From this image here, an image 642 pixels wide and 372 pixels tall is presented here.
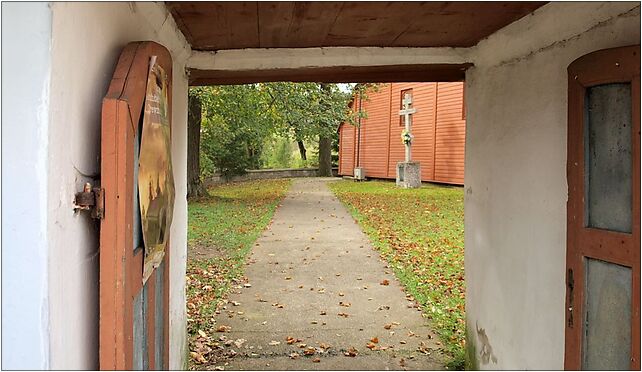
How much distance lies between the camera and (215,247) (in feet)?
33.7

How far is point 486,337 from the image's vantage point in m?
4.30

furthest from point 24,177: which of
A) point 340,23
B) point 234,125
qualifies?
point 234,125

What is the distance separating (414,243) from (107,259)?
30.3 ft

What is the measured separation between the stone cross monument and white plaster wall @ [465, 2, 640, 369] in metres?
18.5

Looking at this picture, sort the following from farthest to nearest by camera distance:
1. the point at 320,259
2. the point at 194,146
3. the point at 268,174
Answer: the point at 268,174, the point at 194,146, the point at 320,259

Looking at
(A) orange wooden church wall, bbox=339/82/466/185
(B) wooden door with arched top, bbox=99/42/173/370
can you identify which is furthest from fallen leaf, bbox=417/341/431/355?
(A) orange wooden church wall, bbox=339/82/466/185

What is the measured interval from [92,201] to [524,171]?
263 centimetres

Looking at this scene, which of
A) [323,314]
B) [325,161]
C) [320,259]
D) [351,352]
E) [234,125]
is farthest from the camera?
[325,161]

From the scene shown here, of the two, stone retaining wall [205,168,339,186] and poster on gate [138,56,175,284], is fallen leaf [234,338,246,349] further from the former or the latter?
stone retaining wall [205,168,339,186]

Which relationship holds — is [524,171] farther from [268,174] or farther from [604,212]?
[268,174]

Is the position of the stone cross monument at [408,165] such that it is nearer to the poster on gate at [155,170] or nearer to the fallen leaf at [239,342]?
the fallen leaf at [239,342]

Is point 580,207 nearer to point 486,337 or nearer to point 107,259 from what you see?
point 486,337

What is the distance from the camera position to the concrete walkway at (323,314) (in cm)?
500

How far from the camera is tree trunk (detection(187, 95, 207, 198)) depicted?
51.6 ft
